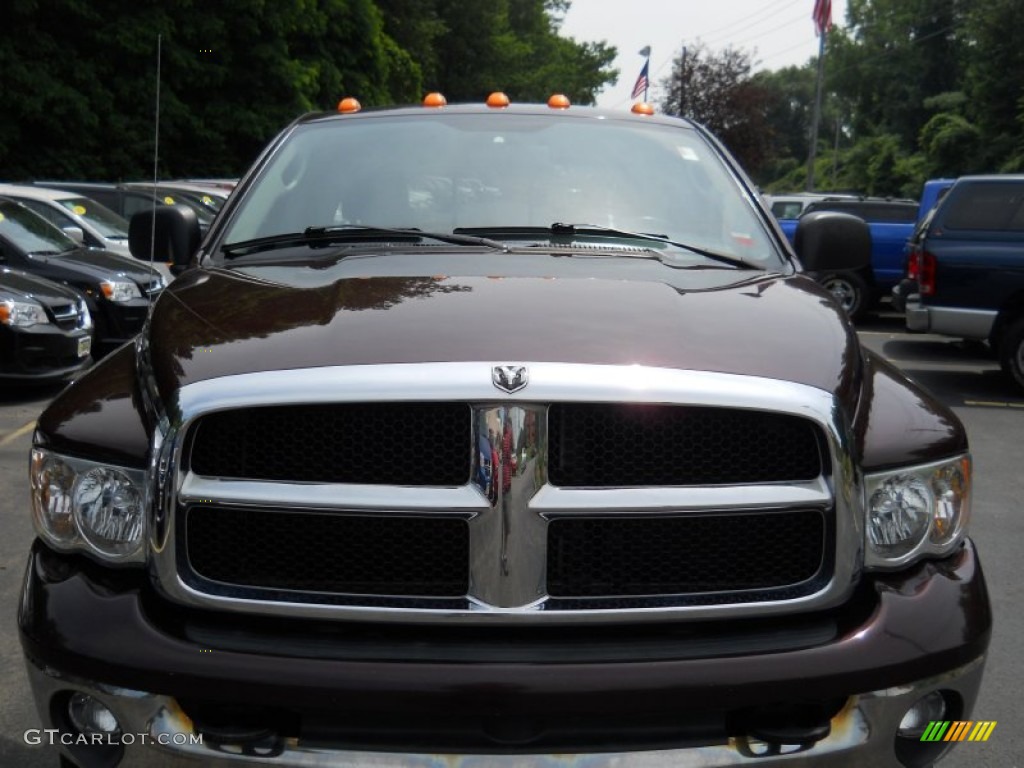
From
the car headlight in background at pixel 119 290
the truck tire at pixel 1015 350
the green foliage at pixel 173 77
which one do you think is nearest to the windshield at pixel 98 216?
the car headlight in background at pixel 119 290

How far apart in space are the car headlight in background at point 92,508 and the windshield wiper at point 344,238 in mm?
1145

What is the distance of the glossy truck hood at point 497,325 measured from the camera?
95.1 inches

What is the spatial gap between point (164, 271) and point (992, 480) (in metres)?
8.86

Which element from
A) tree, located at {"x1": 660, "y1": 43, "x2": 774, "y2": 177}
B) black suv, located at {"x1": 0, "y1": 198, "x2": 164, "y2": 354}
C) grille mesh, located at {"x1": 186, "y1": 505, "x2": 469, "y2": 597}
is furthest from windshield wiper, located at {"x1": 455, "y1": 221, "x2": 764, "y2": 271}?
tree, located at {"x1": 660, "y1": 43, "x2": 774, "y2": 177}

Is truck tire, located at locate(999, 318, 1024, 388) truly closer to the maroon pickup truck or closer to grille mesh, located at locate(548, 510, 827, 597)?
the maroon pickup truck

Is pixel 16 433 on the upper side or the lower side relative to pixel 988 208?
lower

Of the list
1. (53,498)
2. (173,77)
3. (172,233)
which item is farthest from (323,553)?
(173,77)

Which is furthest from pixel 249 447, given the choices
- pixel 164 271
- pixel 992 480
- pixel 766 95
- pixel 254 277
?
pixel 766 95

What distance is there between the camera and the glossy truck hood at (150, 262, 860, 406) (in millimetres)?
2416

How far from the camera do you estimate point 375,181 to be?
382 centimetres

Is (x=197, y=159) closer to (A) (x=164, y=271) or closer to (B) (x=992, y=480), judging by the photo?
(A) (x=164, y=271)

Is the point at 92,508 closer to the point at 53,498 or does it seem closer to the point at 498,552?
the point at 53,498

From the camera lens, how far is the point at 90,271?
1155 cm

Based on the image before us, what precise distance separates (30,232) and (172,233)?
29.0 feet
